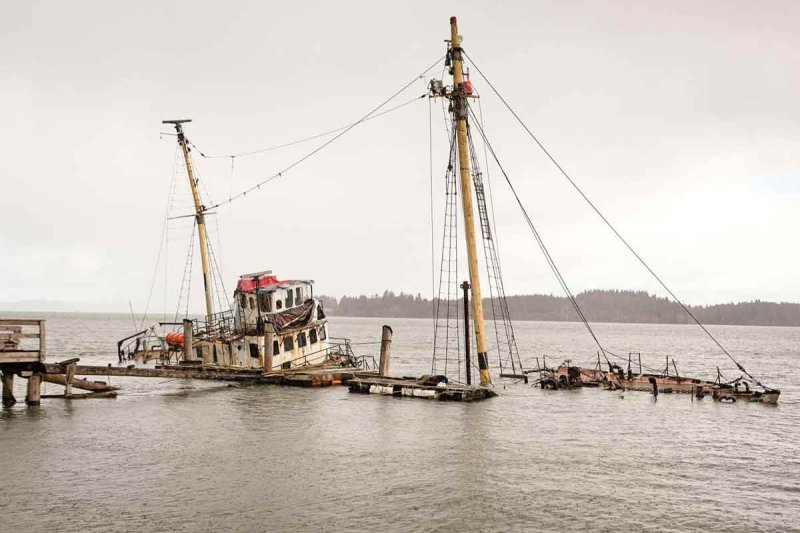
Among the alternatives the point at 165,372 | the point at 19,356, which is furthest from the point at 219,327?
the point at 19,356

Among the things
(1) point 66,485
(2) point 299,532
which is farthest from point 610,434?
(1) point 66,485

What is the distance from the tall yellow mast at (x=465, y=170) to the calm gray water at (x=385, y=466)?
4.87 m

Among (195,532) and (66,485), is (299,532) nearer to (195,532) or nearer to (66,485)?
(195,532)

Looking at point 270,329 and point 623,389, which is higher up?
point 270,329

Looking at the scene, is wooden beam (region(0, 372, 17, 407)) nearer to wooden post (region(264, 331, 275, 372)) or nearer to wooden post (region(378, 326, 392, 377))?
wooden post (region(264, 331, 275, 372))

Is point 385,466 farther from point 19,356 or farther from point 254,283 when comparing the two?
point 254,283

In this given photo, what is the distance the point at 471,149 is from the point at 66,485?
79.2ft

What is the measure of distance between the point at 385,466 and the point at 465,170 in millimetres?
16797

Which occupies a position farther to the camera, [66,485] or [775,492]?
[775,492]

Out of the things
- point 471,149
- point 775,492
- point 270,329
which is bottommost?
→ point 775,492

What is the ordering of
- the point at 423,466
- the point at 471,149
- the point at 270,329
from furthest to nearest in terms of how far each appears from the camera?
the point at 270,329 < the point at 471,149 < the point at 423,466

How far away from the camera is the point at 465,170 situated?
110 feet

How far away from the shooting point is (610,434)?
2944 centimetres

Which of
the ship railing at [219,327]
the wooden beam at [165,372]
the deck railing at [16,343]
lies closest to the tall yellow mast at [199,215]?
the ship railing at [219,327]
